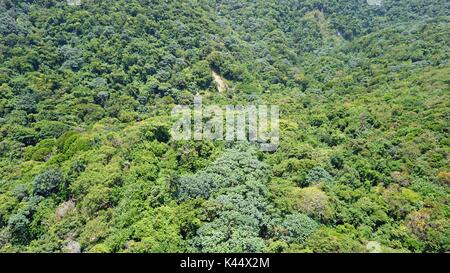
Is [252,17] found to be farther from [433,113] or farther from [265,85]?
[433,113]

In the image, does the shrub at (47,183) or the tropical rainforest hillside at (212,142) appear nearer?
the tropical rainforest hillside at (212,142)

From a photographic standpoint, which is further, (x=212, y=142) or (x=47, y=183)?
(x=212, y=142)

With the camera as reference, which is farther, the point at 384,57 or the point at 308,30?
the point at 308,30

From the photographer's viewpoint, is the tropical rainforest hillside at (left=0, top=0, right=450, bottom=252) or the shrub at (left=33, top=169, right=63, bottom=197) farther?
the shrub at (left=33, top=169, right=63, bottom=197)

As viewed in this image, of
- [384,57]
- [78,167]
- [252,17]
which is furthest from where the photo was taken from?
[252,17]

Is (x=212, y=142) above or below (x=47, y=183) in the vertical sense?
above

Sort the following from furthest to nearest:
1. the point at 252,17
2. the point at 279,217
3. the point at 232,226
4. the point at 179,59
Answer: the point at 252,17
the point at 179,59
the point at 279,217
the point at 232,226
